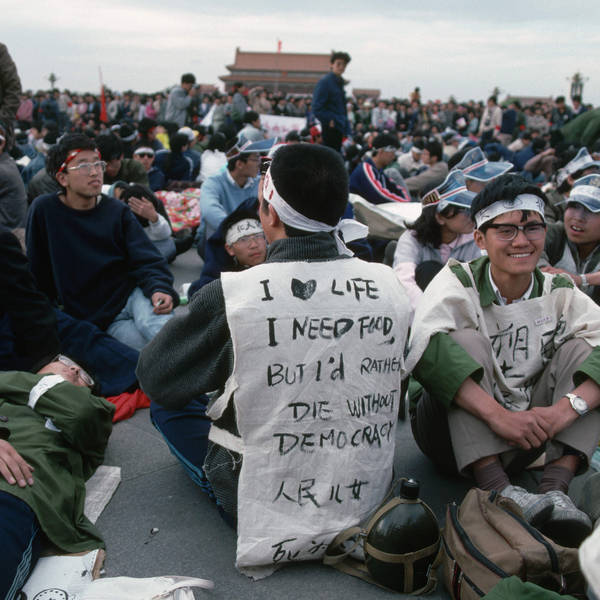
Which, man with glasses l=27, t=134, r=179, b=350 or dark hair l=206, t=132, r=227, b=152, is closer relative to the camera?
man with glasses l=27, t=134, r=179, b=350

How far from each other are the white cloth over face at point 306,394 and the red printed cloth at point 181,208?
504 centimetres

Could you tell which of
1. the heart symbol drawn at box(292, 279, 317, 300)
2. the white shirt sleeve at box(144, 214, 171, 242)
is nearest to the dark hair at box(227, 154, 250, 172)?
the white shirt sleeve at box(144, 214, 171, 242)

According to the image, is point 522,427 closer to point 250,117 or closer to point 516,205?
point 516,205

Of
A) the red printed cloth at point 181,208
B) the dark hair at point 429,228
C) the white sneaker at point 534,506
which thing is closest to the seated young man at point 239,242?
the dark hair at point 429,228

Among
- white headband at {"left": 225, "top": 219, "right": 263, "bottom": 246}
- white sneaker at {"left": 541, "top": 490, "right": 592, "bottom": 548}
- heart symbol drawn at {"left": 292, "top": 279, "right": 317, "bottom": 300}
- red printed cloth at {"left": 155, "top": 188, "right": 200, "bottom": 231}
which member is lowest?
red printed cloth at {"left": 155, "top": 188, "right": 200, "bottom": 231}

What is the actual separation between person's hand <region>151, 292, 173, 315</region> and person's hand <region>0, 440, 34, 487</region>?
1.71 m

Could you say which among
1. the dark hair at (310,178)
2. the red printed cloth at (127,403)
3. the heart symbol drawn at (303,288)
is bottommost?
the red printed cloth at (127,403)

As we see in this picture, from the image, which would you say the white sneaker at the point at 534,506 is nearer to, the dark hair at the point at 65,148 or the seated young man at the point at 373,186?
the dark hair at the point at 65,148

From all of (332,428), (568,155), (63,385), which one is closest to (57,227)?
(63,385)

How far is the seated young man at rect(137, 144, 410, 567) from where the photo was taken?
1.98m

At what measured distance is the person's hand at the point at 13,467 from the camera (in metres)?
2.08

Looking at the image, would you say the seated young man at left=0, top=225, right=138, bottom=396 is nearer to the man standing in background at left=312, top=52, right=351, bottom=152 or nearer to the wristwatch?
the wristwatch

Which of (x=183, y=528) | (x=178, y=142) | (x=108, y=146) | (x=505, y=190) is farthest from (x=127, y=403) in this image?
(x=178, y=142)

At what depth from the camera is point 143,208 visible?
515cm
